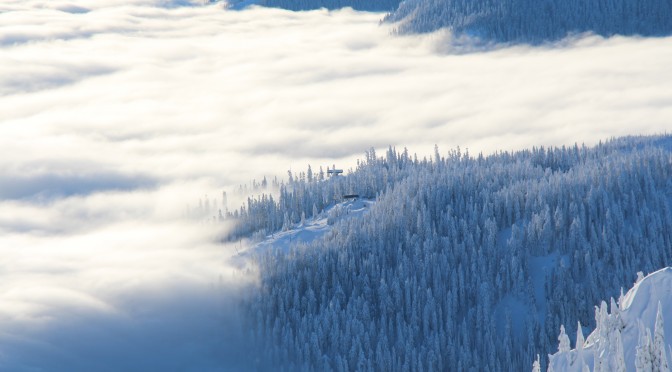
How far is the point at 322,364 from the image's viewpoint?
19875 cm

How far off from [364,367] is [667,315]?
10697 cm

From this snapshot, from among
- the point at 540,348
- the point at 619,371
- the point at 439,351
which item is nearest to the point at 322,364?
the point at 439,351

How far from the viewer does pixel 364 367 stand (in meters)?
194

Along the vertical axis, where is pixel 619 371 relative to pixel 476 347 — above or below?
above

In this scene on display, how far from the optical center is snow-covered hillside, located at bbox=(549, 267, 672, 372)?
84375 millimetres

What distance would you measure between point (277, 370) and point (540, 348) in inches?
1749

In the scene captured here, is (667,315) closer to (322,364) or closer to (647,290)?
(647,290)

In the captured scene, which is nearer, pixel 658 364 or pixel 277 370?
pixel 658 364

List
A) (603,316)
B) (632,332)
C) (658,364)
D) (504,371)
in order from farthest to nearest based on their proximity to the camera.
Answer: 1. (504,371)
2. (632,332)
3. (603,316)
4. (658,364)

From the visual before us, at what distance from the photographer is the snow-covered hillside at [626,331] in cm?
8438

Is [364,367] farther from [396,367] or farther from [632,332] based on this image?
[632,332]

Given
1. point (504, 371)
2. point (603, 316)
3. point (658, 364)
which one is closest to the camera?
point (658, 364)

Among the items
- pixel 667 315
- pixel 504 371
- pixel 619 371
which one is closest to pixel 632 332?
pixel 667 315

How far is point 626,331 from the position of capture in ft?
295
